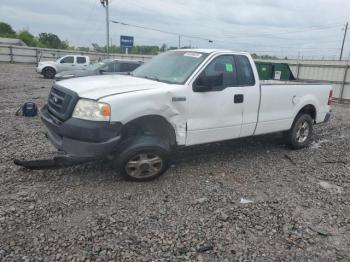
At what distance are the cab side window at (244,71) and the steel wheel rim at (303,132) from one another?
182 cm

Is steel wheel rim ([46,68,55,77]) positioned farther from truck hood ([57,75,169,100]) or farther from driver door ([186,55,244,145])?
driver door ([186,55,244,145])

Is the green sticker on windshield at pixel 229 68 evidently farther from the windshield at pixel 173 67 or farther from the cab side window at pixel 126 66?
the cab side window at pixel 126 66

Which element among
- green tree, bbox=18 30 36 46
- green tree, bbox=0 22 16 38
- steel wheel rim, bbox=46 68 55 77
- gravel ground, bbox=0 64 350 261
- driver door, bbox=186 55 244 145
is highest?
green tree, bbox=0 22 16 38

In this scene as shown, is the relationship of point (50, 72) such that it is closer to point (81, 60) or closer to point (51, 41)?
point (81, 60)

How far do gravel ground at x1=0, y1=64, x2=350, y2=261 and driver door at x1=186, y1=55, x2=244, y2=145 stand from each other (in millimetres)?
627

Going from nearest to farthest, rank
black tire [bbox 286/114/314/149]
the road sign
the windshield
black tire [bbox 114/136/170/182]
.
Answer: black tire [bbox 114/136/170/182] → the windshield → black tire [bbox 286/114/314/149] → the road sign

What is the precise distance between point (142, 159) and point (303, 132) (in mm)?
3799

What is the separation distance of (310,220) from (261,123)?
2.05 m

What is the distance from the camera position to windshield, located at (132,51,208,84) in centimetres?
430

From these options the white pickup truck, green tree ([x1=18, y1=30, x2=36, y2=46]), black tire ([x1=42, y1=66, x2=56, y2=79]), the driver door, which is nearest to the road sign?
the white pickup truck

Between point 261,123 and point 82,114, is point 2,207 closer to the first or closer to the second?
point 82,114

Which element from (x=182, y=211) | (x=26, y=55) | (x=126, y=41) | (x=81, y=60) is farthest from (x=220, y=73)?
(x=26, y=55)

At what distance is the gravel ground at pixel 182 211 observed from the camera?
277 centimetres

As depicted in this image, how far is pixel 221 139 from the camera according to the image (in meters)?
4.61
